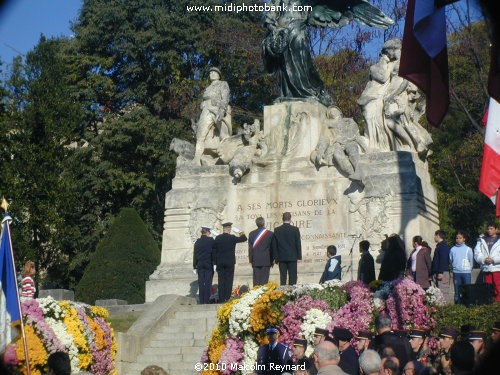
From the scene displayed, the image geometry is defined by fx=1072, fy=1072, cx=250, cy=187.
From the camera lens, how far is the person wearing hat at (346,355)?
37.3ft

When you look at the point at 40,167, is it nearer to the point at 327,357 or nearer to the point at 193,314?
the point at 193,314

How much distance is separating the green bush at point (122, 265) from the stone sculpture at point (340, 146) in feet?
24.2

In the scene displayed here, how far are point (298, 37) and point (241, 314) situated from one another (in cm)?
1080

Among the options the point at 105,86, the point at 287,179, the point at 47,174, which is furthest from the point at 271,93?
the point at 287,179

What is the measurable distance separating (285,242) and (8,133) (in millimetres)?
17407

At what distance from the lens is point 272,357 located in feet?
44.8

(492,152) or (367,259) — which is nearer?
(492,152)

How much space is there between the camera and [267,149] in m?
24.5

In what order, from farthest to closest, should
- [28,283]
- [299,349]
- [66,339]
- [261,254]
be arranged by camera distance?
[261,254], [28,283], [66,339], [299,349]

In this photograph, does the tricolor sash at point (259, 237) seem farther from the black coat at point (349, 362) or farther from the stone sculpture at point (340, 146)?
the black coat at point (349, 362)

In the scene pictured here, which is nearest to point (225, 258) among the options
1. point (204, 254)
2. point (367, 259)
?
point (204, 254)

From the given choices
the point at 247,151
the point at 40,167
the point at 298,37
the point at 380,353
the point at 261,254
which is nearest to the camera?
the point at 380,353

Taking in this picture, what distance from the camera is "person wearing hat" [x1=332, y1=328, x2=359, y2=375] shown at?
11.4m

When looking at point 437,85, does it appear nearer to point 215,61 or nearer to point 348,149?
point 348,149
